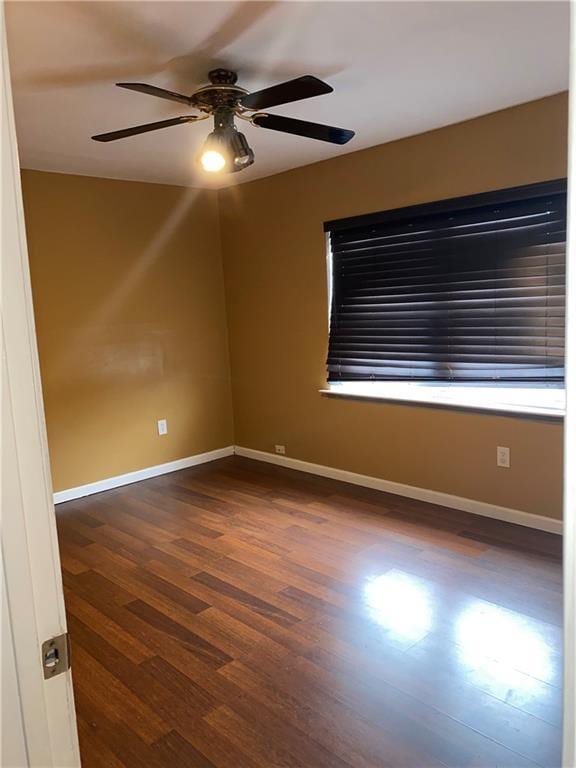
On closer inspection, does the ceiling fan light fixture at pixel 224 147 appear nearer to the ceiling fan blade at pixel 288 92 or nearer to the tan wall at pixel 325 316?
the ceiling fan blade at pixel 288 92

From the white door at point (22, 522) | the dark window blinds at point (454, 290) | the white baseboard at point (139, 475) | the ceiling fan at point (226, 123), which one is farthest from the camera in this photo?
the white baseboard at point (139, 475)

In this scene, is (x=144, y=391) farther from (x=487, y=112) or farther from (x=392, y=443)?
(x=487, y=112)

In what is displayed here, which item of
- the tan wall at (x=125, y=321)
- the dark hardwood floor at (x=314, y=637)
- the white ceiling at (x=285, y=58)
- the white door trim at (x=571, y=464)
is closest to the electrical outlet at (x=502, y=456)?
the dark hardwood floor at (x=314, y=637)

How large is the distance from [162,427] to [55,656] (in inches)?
152

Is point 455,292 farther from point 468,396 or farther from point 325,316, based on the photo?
point 325,316

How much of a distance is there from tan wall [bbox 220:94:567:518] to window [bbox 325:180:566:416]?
0.13 m

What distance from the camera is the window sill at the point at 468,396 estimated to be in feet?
10.5

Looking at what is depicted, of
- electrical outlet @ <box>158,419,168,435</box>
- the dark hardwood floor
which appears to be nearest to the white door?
the dark hardwood floor

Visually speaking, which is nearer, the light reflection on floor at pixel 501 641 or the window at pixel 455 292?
the light reflection on floor at pixel 501 641

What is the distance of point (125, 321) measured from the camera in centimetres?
437

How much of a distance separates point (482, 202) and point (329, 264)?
1205 millimetres

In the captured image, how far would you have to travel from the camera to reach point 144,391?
178 inches

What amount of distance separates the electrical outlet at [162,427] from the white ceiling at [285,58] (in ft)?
7.01

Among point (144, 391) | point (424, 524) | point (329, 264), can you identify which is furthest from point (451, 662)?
point (144, 391)
